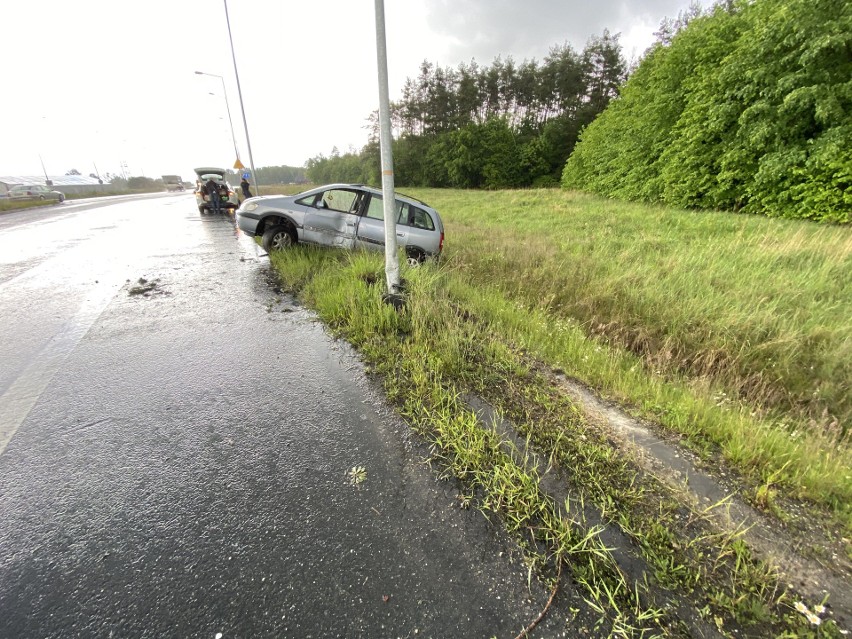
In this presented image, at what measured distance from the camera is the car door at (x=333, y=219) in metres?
6.94

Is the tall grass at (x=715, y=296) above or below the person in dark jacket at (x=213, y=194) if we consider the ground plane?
below

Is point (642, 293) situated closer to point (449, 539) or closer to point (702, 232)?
point (449, 539)


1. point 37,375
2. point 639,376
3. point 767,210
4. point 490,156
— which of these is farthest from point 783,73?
point 490,156

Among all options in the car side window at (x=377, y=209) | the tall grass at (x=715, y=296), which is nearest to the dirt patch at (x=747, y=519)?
the tall grass at (x=715, y=296)

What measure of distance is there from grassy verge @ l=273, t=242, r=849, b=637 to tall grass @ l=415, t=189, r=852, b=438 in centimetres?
82

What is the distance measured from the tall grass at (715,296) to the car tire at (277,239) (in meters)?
3.54

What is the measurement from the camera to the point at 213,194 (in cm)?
1570

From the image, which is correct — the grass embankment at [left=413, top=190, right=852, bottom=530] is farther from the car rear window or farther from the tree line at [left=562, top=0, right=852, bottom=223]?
the tree line at [left=562, top=0, right=852, bottom=223]

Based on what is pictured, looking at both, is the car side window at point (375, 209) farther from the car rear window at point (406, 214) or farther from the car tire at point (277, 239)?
the car tire at point (277, 239)

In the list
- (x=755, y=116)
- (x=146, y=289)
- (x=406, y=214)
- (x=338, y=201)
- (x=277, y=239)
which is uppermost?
(x=755, y=116)

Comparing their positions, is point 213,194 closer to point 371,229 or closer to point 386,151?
point 371,229

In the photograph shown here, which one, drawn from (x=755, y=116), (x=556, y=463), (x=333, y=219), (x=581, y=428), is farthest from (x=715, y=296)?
(x=755, y=116)

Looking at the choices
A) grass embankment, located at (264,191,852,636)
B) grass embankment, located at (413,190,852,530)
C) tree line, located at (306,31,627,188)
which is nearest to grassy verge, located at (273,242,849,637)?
grass embankment, located at (264,191,852,636)

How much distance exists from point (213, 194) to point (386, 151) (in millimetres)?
15390
